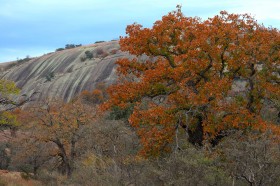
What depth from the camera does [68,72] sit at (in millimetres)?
84375

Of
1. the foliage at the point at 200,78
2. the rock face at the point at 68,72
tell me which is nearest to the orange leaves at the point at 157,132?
the foliage at the point at 200,78

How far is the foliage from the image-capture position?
1928 centimetres

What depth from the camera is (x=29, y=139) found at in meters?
38.2

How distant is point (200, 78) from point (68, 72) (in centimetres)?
6585

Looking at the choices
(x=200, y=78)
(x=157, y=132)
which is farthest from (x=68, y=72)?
(x=157, y=132)

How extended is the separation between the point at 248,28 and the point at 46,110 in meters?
23.4

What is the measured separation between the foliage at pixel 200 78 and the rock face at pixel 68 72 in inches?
1993

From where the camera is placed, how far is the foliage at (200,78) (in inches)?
759

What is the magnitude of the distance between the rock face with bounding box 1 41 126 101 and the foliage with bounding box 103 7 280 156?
50.6 meters

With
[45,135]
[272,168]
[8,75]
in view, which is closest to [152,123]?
[272,168]

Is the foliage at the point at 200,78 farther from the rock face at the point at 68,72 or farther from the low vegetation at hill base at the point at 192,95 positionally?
the rock face at the point at 68,72

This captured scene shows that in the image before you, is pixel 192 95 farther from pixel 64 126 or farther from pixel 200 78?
pixel 64 126

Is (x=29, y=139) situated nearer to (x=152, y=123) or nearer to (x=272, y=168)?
(x=152, y=123)

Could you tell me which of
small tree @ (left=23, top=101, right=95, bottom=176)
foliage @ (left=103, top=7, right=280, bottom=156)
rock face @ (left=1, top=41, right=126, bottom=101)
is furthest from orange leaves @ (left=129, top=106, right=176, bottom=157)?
rock face @ (left=1, top=41, right=126, bottom=101)
